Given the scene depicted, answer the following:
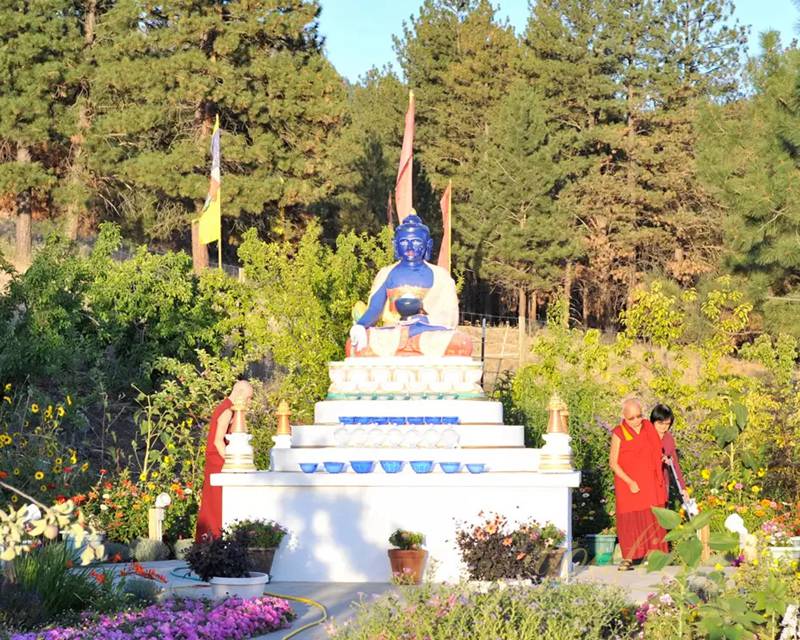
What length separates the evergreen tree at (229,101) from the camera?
31.3 metres

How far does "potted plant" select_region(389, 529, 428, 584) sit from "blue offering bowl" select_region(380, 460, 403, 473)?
0.63 meters

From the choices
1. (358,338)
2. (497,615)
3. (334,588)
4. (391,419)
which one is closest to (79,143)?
(358,338)

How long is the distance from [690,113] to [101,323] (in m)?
23.9

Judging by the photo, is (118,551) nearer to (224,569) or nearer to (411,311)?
(224,569)

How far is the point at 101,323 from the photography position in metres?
22.6

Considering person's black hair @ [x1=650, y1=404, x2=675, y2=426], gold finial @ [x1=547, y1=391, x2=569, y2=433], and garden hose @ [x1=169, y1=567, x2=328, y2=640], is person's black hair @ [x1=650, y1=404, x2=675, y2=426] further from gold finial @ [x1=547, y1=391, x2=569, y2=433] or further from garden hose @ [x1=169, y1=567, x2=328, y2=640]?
garden hose @ [x1=169, y1=567, x2=328, y2=640]

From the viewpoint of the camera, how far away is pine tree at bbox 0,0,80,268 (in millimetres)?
32938

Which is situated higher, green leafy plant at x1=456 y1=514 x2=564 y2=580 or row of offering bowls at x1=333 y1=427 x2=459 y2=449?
row of offering bowls at x1=333 y1=427 x2=459 y2=449

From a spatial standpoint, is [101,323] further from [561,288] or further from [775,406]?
[561,288]

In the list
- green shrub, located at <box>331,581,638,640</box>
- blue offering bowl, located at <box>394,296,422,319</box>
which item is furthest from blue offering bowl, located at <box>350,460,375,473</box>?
green shrub, located at <box>331,581,638,640</box>

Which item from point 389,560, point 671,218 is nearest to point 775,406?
point 389,560

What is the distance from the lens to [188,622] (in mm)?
8758

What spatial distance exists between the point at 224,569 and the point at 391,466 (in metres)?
2.52

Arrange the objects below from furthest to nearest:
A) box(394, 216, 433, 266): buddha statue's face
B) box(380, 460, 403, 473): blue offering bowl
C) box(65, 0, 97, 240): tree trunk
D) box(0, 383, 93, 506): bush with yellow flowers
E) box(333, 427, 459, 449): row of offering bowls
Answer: box(65, 0, 97, 240): tree trunk < box(394, 216, 433, 266): buddha statue's face < box(0, 383, 93, 506): bush with yellow flowers < box(333, 427, 459, 449): row of offering bowls < box(380, 460, 403, 473): blue offering bowl
